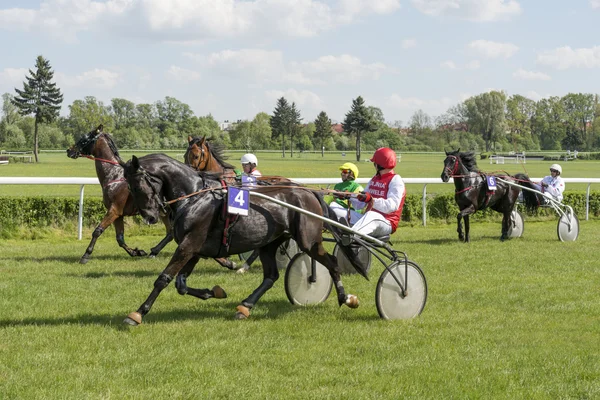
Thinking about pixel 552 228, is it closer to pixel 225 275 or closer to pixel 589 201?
pixel 589 201

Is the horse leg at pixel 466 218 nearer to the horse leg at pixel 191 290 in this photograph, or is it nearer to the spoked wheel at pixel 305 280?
the spoked wheel at pixel 305 280

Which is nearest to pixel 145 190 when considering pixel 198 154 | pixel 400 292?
pixel 400 292

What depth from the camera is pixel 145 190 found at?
5.33 m

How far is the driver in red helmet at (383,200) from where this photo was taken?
5.97 m

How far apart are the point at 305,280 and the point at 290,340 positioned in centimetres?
137

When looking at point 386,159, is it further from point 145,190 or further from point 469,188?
point 469,188

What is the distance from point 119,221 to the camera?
8953 millimetres

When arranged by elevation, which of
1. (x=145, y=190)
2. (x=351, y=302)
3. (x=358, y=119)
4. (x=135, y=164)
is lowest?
(x=351, y=302)

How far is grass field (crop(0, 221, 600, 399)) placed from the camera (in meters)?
3.97

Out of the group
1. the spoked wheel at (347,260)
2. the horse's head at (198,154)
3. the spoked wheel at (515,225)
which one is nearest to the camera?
the spoked wheel at (347,260)

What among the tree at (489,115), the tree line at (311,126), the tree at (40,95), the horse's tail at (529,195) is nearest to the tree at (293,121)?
the tree line at (311,126)

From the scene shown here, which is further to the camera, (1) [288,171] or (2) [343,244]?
(1) [288,171]

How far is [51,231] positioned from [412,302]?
780 centimetres

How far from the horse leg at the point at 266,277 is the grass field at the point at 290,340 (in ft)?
0.52
